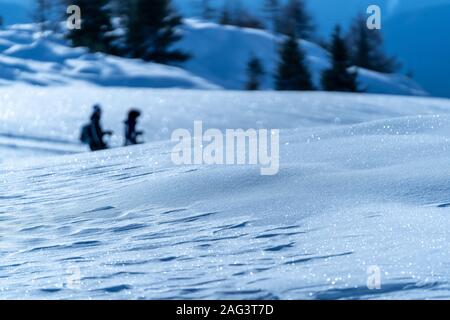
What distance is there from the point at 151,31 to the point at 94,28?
2.89 m

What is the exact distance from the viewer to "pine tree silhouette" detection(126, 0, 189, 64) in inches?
1641

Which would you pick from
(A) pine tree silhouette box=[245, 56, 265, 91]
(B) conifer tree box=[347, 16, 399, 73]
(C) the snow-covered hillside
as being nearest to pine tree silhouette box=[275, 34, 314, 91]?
(C) the snow-covered hillside

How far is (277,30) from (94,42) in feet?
71.3

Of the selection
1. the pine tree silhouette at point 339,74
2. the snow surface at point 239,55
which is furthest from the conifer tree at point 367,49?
the pine tree silhouette at point 339,74

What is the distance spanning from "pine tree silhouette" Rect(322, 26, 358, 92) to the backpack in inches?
1107

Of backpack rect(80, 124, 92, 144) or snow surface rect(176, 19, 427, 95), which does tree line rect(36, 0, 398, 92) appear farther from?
backpack rect(80, 124, 92, 144)

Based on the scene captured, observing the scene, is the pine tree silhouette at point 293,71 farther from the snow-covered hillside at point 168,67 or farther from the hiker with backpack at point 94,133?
the hiker with backpack at point 94,133

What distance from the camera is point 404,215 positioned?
4559mm

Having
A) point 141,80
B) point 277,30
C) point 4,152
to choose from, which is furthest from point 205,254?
point 277,30

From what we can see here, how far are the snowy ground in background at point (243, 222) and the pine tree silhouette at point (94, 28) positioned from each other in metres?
31.7

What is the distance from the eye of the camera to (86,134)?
1191 centimetres

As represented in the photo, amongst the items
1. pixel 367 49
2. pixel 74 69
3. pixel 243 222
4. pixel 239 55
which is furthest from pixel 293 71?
pixel 243 222
